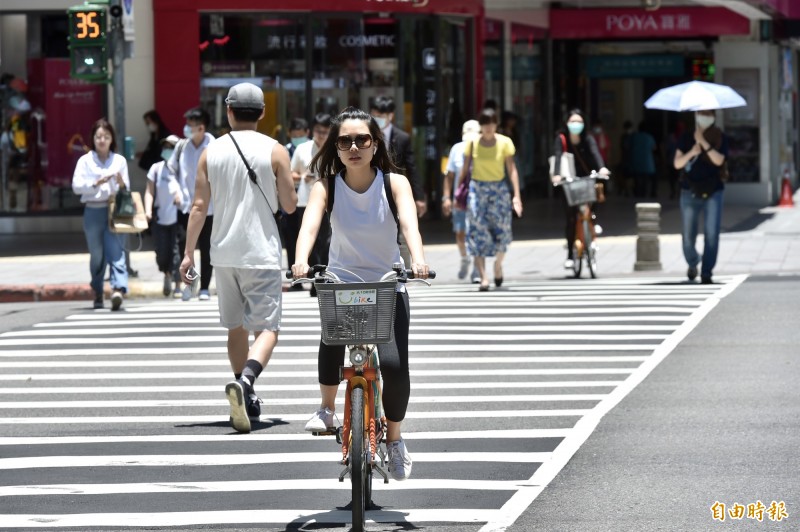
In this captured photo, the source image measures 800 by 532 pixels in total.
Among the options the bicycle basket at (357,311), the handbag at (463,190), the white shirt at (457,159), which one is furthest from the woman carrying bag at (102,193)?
the bicycle basket at (357,311)

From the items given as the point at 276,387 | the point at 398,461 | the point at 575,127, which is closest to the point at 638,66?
the point at 575,127

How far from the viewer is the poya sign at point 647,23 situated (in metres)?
30.3

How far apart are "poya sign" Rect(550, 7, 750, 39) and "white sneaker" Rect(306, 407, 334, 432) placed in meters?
23.7

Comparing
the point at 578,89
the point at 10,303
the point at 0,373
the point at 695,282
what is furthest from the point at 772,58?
the point at 0,373

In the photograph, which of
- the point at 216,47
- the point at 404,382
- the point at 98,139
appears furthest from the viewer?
the point at 216,47

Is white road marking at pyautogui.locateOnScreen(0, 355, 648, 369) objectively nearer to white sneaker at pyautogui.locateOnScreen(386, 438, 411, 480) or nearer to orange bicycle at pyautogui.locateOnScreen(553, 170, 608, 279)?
white sneaker at pyautogui.locateOnScreen(386, 438, 411, 480)

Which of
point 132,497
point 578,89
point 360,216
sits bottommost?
point 132,497

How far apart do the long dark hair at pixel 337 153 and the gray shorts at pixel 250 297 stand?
217cm

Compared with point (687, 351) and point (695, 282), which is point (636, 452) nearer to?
point (687, 351)

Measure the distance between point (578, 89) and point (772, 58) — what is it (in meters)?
6.09

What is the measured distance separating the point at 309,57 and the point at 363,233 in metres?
18.7

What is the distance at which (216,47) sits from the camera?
25453 mm

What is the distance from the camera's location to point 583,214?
1855cm

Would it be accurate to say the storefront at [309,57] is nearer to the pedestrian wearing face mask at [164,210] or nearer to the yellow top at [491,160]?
the pedestrian wearing face mask at [164,210]
